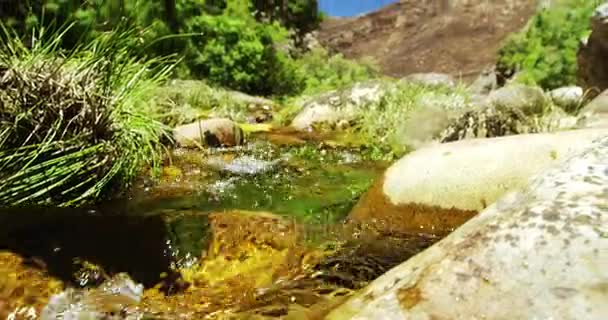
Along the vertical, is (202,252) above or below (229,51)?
below

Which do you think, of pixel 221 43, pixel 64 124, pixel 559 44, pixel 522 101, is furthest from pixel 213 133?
pixel 559 44

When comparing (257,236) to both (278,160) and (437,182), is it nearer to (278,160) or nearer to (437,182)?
(437,182)

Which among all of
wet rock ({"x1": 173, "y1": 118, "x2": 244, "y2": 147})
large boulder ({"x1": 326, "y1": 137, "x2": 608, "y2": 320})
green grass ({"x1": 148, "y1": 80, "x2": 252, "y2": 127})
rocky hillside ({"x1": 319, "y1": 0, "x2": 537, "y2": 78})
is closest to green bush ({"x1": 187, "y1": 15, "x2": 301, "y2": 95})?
green grass ({"x1": 148, "y1": 80, "x2": 252, "y2": 127})

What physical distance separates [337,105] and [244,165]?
14.2 ft

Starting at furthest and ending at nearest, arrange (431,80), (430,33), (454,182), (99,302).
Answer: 1. (430,33)
2. (431,80)
3. (454,182)
4. (99,302)

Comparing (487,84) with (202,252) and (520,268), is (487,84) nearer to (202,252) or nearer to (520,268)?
(202,252)

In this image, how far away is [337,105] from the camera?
932 centimetres

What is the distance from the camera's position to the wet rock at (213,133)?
6195 mm

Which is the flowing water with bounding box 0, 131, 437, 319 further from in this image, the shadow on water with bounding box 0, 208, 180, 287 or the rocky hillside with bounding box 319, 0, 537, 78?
the rocky hillside with bounding box 319, 0, 537, 78

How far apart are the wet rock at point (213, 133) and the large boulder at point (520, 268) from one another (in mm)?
4337

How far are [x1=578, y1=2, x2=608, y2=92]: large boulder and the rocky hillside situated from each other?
24.1m

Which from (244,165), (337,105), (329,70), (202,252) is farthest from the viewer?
(329,70)

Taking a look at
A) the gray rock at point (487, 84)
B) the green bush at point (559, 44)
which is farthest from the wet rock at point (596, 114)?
the gray rock at point (487, 84)

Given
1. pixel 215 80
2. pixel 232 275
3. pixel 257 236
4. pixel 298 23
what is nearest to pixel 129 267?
pixel 232 275
